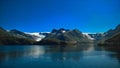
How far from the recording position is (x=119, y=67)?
58812mm

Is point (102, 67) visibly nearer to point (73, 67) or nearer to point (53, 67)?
point (73, 67)

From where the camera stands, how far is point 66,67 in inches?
2383

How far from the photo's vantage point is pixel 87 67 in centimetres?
5984

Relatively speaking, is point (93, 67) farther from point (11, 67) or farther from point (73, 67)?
point (11, 67)

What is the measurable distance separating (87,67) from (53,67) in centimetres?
956

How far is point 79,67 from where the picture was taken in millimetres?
60375

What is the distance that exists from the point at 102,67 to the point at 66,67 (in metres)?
9.94

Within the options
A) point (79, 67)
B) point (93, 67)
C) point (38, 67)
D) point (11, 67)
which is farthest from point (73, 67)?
point (11, 67)

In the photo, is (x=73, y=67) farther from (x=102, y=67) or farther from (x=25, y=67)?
(x=25, y=67)

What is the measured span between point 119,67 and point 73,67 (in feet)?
41.2

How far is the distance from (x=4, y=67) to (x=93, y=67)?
82.2ft

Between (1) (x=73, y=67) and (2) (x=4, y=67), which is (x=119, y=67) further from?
(2) (x=4, y=67)

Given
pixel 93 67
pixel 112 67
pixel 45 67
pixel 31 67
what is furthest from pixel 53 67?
pixel 112 67

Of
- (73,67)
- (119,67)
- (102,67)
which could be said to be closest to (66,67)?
(73,67)
